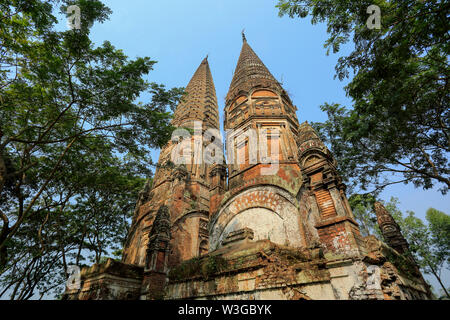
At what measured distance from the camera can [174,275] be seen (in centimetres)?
960

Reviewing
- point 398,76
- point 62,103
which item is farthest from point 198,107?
point 398,76

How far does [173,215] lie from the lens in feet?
49.0

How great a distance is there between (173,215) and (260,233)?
7302 mm

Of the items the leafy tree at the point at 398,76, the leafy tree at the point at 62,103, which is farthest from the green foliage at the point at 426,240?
the leafy tree at the point at 62,103

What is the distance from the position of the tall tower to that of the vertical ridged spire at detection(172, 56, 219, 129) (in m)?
1.97

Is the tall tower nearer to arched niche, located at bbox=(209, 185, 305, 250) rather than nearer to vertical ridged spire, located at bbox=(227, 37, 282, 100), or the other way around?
arched niche, located at bbox=(209, 185, 305, 250)

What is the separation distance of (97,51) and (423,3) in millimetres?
9864

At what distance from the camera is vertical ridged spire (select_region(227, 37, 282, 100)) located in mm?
16406

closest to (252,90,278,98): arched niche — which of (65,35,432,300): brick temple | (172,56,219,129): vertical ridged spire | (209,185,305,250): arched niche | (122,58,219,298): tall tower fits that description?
(65,35,432,300): brick temple

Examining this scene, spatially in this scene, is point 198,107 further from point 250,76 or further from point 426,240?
point 426,240

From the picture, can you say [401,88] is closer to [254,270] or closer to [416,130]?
[416,130]

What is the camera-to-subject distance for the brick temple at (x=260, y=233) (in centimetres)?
591

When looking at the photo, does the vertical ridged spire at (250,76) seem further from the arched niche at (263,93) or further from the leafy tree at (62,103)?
the leafy tree at (62,103)
